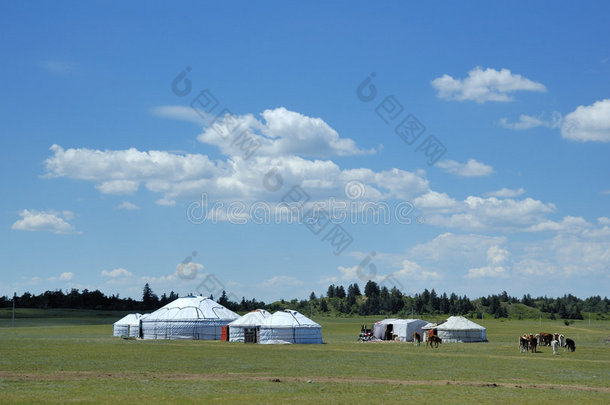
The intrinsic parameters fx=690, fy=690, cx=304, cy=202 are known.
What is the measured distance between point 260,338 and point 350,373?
38.9m

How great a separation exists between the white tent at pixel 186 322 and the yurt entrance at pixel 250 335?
704cm

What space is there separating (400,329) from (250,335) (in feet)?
62.5

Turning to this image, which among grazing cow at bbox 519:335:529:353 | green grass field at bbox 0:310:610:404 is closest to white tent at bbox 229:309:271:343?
green grass field at bbox 0:310:610:404

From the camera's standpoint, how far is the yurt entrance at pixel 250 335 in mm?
73875

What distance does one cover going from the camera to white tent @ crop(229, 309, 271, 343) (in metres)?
74.0

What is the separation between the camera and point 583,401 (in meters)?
25.2

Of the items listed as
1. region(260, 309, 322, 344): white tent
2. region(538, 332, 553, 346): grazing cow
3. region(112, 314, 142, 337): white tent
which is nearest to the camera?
region(538, 332, 553, 346): grazing cow

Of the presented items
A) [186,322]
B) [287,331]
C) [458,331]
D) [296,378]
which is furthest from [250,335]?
[296,378]

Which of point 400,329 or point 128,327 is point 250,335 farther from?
point 128,327

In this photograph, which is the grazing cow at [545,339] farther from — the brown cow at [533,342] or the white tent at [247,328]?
the white tent at [247,328]

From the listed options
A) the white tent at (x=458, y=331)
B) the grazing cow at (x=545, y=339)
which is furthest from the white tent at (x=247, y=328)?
the grazing cow at (x=545, y=339)

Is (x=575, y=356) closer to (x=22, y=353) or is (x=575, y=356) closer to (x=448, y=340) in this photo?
(x=448, y=340)

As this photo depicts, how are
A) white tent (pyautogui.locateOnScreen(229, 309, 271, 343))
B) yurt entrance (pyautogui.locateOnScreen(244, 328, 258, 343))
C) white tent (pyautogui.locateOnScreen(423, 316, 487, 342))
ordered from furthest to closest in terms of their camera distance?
white tent (pyautogui.locateOnScreen(423, 316, 487, 342))
white tent (pyautogui.locateOnScreen(229, 309, 271, 343))
yurt entrance (pyautogui.locateOnScreen(244, 328, 258, 343))

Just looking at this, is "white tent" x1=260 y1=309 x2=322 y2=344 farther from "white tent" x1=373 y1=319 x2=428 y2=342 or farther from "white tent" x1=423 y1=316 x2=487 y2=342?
"white tent" x1=423 y1=316 x2=487 y2=342
